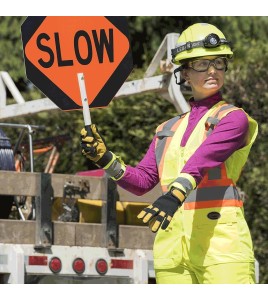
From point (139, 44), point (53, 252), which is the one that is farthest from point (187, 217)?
point (139, 44)

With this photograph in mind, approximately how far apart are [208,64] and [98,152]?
583 millimetres

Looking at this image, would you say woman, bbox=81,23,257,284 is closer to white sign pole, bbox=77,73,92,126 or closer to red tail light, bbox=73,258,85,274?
white sign pole, bbox=77,73,92,126

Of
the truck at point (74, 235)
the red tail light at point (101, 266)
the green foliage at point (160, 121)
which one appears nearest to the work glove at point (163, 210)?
the truck at point (74, 235)

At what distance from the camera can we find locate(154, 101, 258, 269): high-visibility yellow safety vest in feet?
16.6

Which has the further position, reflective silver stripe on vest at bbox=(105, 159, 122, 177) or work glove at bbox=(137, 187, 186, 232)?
reflective silver stripe on vest at bbox=(105, 159, 122, 177)

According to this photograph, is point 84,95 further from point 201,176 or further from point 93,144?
point 201,176

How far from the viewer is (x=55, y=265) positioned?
7.62 meters

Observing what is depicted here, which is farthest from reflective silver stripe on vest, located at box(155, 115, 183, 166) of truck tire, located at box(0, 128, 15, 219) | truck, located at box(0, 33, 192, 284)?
truck tire, located at box(0, 128, 15, 219)

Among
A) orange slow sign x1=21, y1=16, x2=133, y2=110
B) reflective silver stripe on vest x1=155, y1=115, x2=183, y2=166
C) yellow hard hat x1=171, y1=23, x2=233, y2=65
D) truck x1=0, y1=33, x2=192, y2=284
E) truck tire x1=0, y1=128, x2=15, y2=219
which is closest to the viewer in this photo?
yellow hard hat x1=171, y1=23, x2=233, y2=65

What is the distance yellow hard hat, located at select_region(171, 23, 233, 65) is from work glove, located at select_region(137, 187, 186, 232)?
0.65 meters

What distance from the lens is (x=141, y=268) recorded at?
26.0 ft

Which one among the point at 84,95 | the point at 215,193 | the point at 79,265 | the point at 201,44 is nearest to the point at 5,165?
the point at 79,265

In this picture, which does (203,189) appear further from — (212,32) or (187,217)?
(212,32)

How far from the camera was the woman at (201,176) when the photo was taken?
500cm
